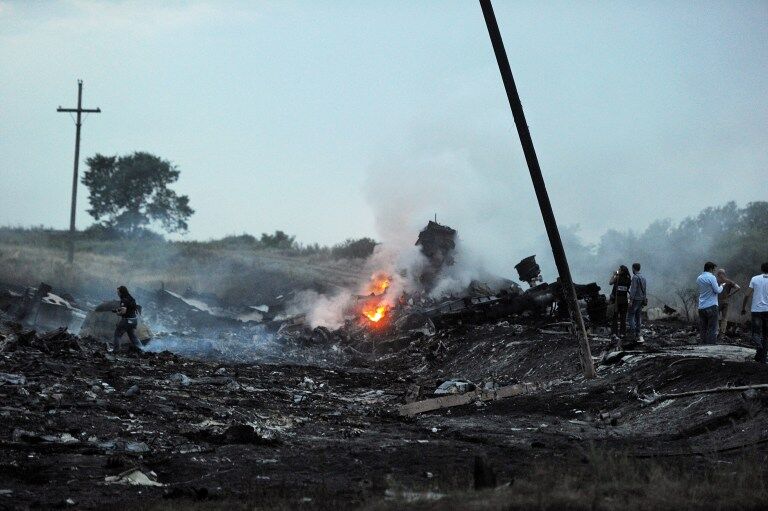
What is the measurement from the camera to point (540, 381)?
1532 centimetres

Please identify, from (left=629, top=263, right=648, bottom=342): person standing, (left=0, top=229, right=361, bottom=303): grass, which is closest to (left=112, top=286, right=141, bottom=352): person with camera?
(left=629, top=263, right=648, bottom=342): person standing

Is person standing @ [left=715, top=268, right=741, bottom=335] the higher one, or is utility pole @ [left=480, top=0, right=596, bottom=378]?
utility pole @ [left=480, top=0, right=596, bottom=378]

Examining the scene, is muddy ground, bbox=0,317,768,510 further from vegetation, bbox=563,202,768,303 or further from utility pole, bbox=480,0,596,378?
vegetation, bbox=563,202,768,303

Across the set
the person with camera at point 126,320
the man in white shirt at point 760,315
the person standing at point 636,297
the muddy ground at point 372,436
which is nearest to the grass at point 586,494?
the muddy ground at point 372,436

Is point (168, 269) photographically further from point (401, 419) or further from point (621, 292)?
point (401, 419)

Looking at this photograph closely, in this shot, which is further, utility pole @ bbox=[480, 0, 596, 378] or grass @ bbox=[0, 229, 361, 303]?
grass @ bbox=[0, 229, 361, 303]

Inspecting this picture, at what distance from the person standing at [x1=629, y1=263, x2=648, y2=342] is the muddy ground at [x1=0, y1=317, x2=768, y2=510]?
77 cm

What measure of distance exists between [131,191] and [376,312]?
40.3 meters

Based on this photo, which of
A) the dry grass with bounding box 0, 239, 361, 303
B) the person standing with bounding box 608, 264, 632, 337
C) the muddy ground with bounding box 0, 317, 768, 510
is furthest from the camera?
the dry grass with bounding box 0, 239, 361, 303

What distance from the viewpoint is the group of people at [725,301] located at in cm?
1307

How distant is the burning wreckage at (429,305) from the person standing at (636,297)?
3520 mm

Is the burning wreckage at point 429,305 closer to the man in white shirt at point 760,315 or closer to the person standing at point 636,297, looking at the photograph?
the person standing at point 636,297

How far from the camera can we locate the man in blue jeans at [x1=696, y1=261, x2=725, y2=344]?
1462cm

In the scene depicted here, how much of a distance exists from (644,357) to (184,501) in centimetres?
951
